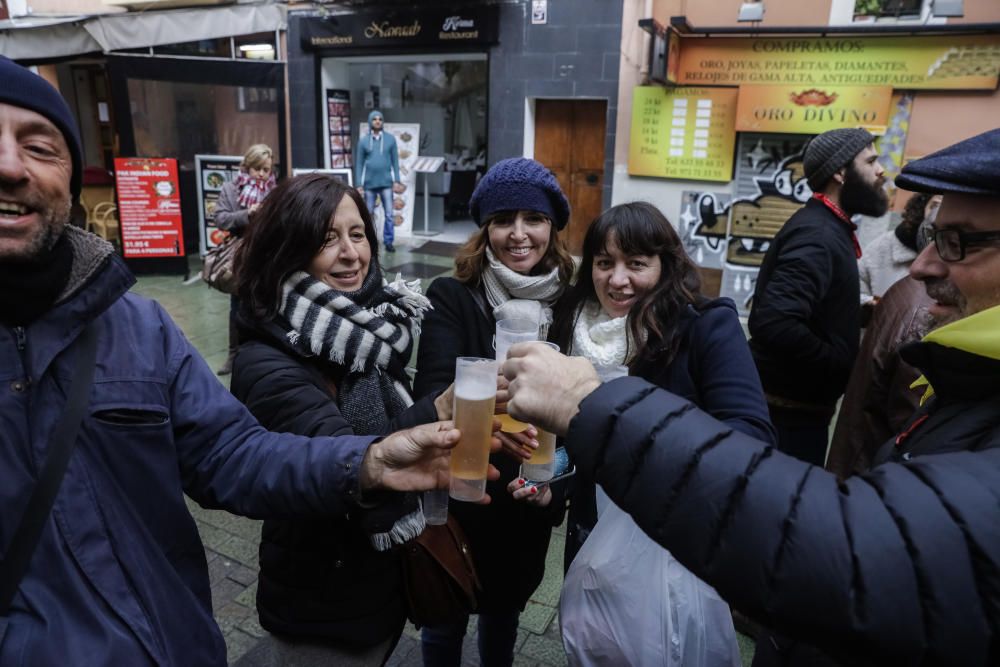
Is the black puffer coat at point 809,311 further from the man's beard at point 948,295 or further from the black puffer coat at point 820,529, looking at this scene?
the black puffer coat at point 820,529

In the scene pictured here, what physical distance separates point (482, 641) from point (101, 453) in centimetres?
160

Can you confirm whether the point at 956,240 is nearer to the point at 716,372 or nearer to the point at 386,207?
the point at 716,372

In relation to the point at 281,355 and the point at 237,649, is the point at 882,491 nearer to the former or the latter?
the point at 281,355

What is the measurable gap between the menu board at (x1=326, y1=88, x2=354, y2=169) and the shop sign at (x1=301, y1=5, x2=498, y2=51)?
2.92ft

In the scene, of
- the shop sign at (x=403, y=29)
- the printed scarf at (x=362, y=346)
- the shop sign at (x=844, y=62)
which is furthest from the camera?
the shop sign at (x=403, y=29)

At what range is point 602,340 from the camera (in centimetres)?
221

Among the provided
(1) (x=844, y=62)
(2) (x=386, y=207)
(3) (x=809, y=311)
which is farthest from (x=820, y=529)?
(2) (x=386, y=207)

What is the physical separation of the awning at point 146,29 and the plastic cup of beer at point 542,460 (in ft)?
36.5

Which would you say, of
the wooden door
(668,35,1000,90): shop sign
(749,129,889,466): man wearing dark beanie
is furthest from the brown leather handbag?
Answer: the wooden door

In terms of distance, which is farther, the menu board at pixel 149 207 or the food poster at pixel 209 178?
the food poster at pixel 209 178

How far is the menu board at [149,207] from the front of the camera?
8852 mm

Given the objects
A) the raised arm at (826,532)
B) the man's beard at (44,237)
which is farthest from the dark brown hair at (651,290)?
the man's beard at (44,237)

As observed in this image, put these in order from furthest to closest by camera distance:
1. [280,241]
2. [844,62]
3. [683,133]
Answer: [683,133] → [844,62] → [280,241]

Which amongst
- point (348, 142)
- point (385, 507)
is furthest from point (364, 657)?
point (348, 142)
